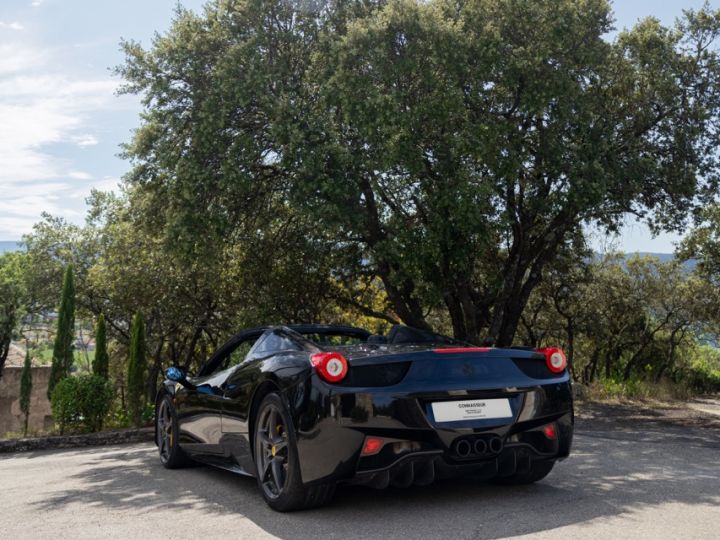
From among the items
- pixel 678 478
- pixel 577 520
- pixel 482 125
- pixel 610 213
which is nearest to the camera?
pixel 577 520

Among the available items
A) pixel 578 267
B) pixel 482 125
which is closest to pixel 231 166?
pixel 482 125

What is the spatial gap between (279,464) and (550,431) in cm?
190

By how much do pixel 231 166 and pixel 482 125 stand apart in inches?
187

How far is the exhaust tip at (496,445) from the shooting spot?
496cm

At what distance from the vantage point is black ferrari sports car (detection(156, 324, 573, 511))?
15.7 ft

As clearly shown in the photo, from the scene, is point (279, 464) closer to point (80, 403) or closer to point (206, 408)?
point (206, 408)

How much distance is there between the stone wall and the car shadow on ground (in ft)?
92.1

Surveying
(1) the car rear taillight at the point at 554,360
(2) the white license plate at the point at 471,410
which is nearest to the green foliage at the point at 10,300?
(1) the car rear taillight at the point at 554,360

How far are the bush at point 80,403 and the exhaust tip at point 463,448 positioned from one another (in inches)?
420

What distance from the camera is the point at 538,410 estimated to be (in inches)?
207

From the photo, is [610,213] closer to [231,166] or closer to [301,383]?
[231,166]

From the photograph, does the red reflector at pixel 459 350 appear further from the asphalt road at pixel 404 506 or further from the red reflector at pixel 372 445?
the asphalt road at pixel 404 506

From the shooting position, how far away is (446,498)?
17.5 ft

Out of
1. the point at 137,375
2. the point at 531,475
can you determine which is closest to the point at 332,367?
the point at 531,475
